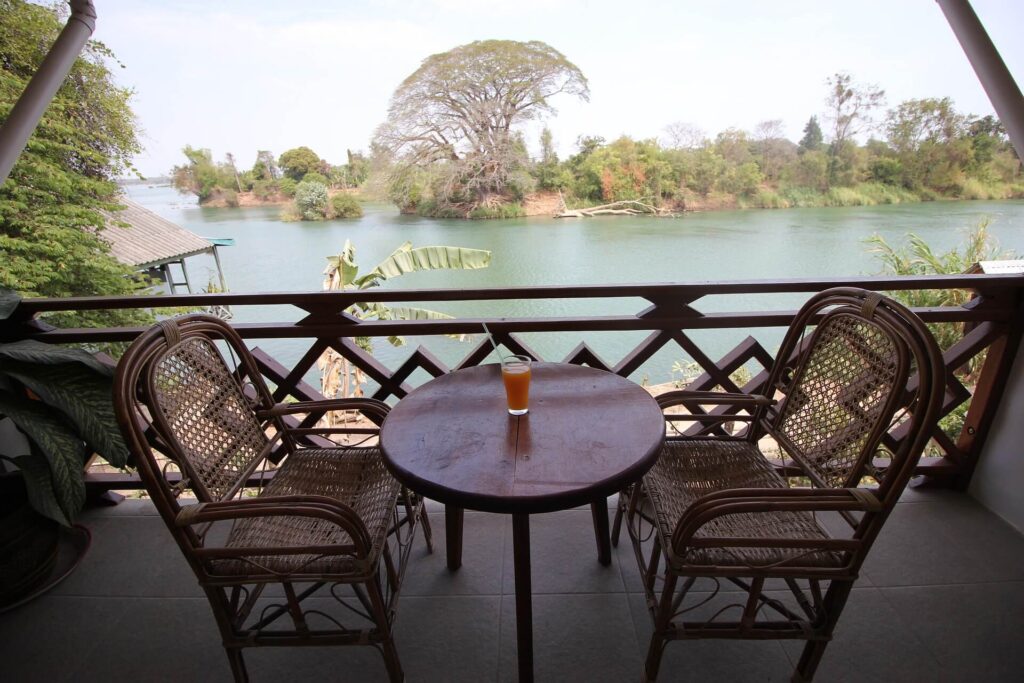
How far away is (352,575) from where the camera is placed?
106cm

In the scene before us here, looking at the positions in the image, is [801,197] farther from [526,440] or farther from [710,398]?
[526,440]

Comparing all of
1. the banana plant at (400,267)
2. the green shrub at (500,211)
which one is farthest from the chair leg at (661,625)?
the green shrub at (500,211)

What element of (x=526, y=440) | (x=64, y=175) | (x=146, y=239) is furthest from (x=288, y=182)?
(x=526, y=440)

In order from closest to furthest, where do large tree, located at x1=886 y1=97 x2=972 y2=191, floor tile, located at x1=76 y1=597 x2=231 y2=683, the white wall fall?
floor tile, located at x1=76 y1=597 x2=231 y2=683
the white wall
large tree, located at x1=886 y1=97 x2=972 y2=191

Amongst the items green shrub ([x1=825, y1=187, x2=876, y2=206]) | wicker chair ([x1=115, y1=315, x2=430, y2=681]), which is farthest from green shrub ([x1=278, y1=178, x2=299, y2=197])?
green shrub ([x1=825, y1=187, x2=876, y2=206])

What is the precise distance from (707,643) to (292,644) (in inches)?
44.4

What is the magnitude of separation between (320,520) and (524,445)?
638 millimetres

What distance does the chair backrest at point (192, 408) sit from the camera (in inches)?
38.5

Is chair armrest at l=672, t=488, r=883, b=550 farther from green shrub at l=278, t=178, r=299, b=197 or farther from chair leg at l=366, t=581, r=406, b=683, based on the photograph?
green shrub at l=278, t=178, r=299, b=197

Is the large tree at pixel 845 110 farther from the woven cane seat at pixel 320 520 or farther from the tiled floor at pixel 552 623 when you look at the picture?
the woven cane seat at pixel 320 520

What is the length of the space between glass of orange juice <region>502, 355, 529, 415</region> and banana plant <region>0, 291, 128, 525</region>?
1.25 meters

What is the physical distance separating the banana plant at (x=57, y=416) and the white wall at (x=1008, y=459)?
10.2 ft

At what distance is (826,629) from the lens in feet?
3.64

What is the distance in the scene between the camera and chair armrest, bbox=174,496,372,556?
3.18 feet
